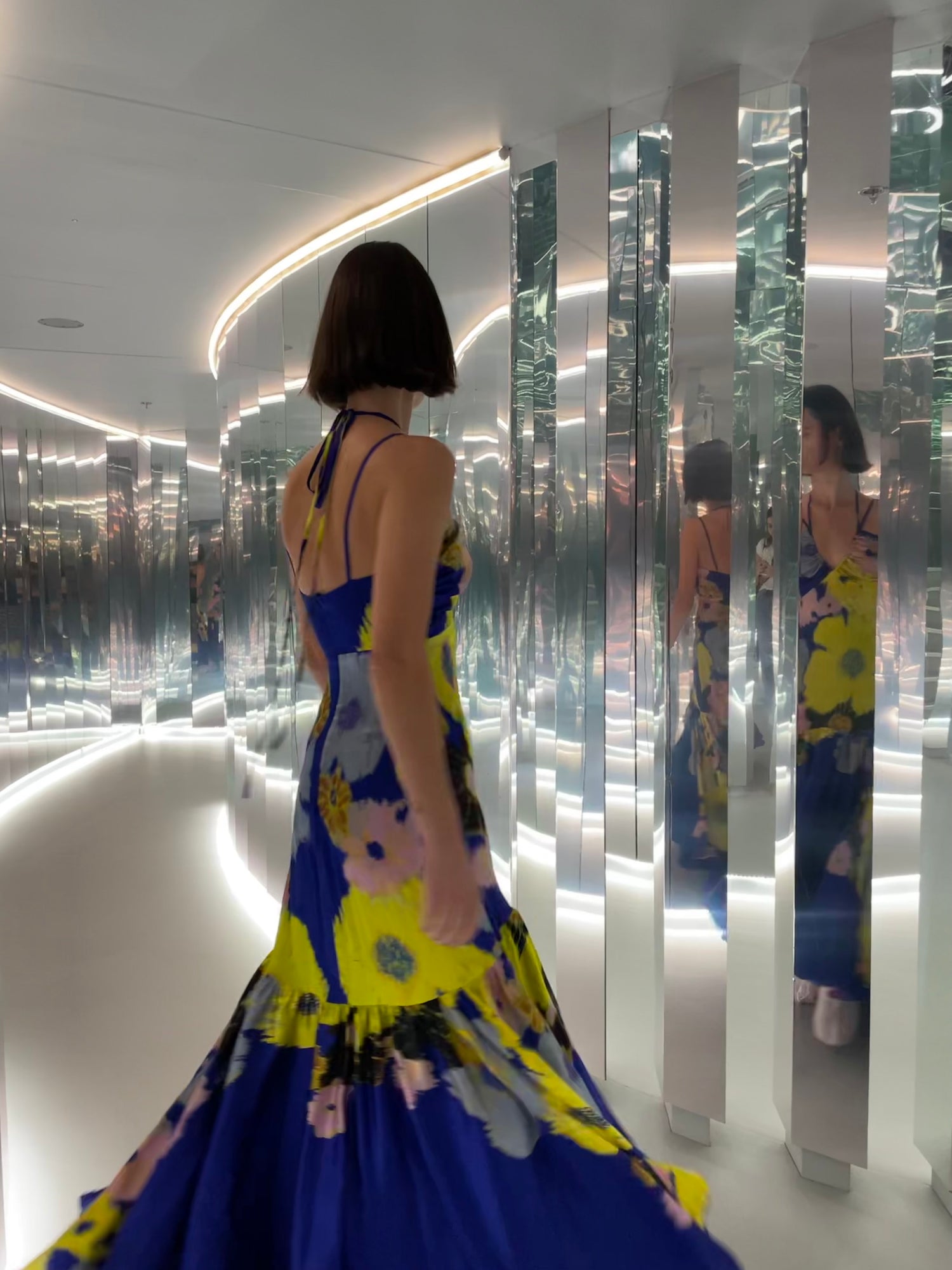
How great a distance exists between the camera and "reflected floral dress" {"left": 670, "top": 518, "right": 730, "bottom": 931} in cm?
209

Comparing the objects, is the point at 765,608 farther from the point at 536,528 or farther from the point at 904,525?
the point at 536,528

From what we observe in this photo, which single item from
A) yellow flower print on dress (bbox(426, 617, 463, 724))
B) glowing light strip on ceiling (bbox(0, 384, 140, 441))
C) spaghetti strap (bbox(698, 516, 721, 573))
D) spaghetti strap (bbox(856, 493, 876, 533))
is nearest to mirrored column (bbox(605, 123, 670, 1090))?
spaghetti strap (bbox(698, 516, 721, 573))

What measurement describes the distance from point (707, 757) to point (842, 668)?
0.38 metres

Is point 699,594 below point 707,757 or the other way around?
the other way around

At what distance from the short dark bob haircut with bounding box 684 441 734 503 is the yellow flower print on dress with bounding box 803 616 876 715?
0.37 m

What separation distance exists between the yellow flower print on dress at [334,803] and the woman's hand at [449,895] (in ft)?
0.50

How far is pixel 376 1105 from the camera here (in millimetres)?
1354

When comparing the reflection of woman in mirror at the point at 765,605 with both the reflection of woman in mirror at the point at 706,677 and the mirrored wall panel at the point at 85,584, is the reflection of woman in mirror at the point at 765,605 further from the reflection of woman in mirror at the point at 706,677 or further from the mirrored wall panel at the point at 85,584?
the mirrored wall panel at the point at 85,584

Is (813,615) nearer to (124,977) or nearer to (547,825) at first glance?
(547,825)

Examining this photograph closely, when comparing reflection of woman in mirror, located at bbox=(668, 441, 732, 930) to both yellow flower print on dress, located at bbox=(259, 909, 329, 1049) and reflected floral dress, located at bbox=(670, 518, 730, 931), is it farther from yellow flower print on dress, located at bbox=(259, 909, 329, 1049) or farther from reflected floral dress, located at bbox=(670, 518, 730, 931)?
yellow flower print on dress, located at bbox=(259, 909, 329, 1049)

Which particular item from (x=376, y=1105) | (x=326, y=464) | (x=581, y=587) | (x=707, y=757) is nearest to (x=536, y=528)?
(x=581, y=587)

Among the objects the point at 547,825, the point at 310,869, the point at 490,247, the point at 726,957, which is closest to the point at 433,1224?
the point at 310,869

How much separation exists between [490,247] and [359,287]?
1408 mm

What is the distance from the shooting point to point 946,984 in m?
1.85
